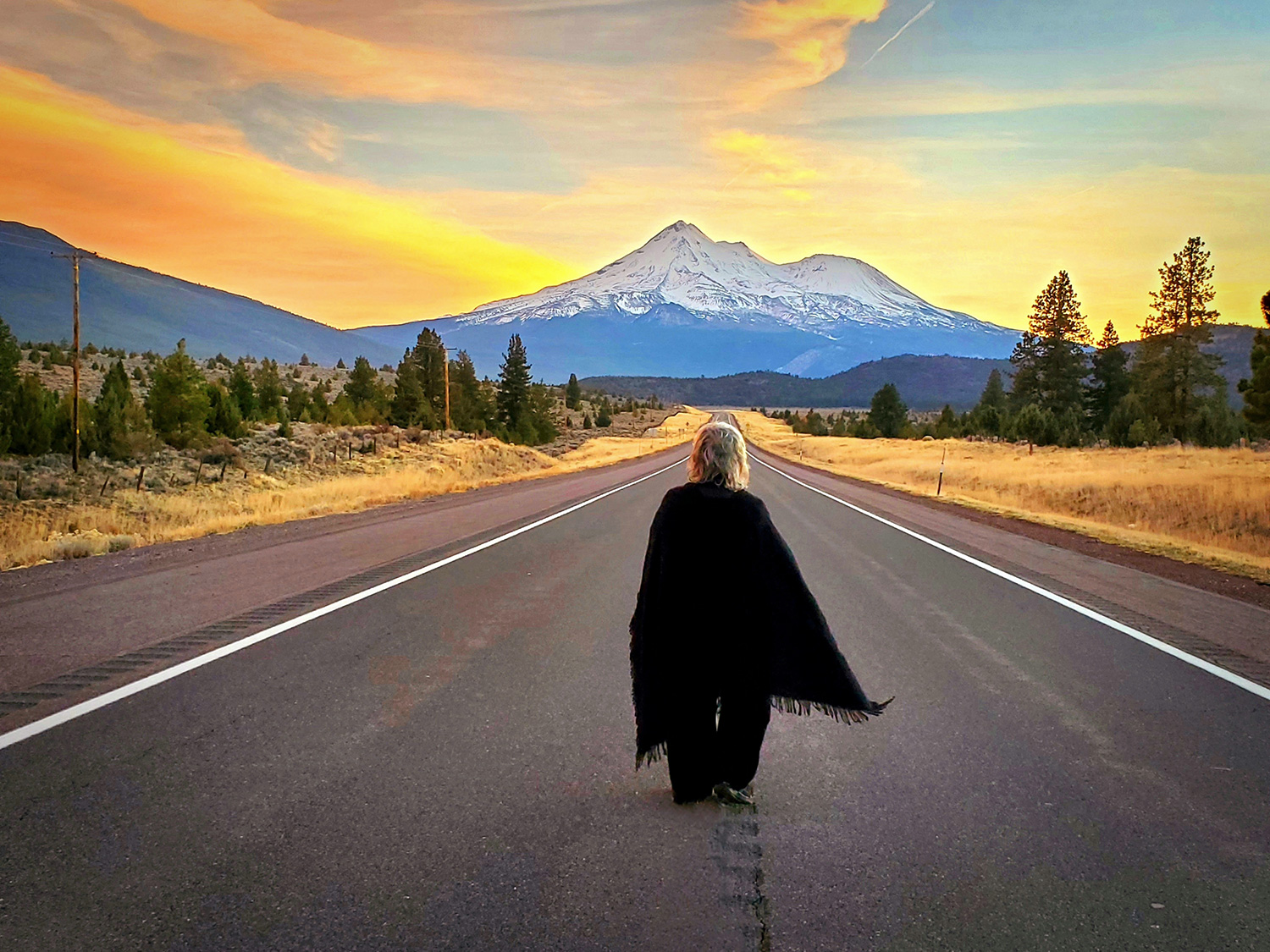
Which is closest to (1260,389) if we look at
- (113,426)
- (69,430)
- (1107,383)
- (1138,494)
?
(1107,383)

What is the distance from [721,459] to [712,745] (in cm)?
139

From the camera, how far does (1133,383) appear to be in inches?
3125

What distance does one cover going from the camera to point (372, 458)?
127 ft

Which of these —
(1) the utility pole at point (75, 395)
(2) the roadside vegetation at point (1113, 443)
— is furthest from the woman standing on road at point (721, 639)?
(1) the utility pole at point (75, 395)

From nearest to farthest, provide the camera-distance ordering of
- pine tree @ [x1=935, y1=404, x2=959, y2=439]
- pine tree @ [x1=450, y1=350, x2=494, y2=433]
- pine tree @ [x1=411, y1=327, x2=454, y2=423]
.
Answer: pine tree @ [x1=411, y1=327, x2=454, y2=423], pine tree @ [x1=450, y1=350, x2=494, y2=433], pine tree @ [x1=935, y1=404, x2=959, y2=439]

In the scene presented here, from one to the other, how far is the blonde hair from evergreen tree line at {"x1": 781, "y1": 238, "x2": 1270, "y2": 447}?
57816 millimetres

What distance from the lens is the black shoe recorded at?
4.33 metres

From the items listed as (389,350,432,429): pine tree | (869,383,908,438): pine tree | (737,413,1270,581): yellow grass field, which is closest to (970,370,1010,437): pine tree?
(869,383,908,438): pine tree

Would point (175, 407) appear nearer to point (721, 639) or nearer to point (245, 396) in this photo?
point (245, 396)

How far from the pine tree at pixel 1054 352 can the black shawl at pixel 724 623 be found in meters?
84.2

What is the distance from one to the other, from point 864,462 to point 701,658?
54.7 m

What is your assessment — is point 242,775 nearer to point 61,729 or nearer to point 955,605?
point 61,729

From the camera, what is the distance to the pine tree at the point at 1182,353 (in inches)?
2511

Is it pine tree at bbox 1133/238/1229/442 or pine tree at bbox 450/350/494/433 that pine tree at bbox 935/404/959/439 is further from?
pine tree at bbox 450/350/494/433
